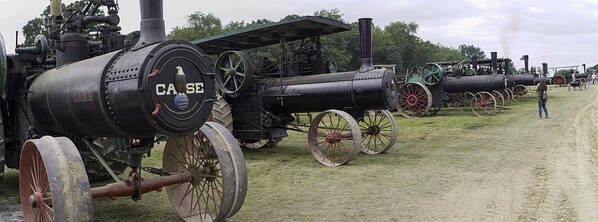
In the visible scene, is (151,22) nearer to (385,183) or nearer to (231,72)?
(385,183)

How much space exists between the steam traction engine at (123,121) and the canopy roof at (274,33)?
368 centimetres

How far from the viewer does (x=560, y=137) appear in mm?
9758

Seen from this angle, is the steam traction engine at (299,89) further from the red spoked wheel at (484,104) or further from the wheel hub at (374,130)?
A: the red spoked wheel at (484,104)

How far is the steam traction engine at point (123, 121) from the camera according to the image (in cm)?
330

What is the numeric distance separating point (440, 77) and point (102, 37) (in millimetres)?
13434

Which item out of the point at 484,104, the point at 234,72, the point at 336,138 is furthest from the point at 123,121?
the point at 484,104

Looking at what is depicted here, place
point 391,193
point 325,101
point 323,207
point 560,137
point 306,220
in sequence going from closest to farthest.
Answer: point 306,220, point 323,207, point 391,193, point 325,101, point 560,137

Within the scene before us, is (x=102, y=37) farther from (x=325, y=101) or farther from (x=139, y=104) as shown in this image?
(x=325, y=101)

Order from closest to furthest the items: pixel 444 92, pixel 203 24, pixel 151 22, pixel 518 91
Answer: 1. pixel 151 22
2. pixel 444 92
3. pixel 518 91
4. pixel 203 24

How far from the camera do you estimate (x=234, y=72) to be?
28.8 ft

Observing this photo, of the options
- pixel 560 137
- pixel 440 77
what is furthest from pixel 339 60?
pixel 560 137

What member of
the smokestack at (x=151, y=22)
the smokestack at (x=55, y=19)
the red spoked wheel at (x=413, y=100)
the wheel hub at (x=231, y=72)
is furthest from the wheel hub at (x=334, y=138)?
the red spoked wheel at (x=413, y=100)

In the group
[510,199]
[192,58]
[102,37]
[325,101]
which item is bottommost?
[510,199]

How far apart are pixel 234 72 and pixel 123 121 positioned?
535 cm
